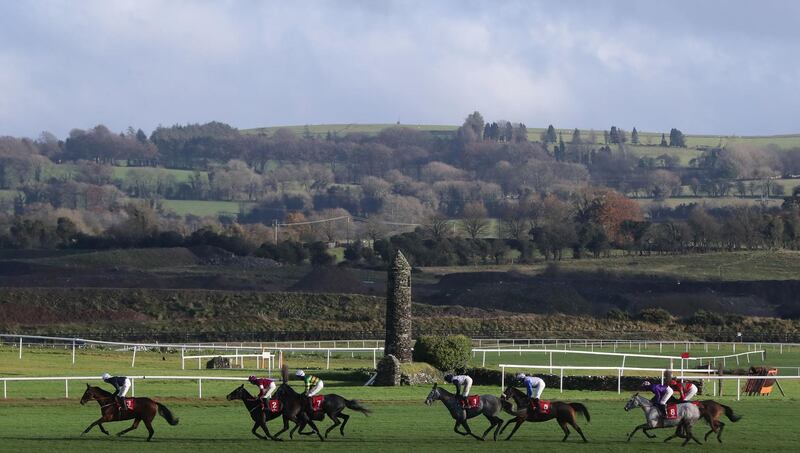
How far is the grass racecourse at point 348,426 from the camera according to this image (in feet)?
78.6

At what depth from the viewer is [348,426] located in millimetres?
27172

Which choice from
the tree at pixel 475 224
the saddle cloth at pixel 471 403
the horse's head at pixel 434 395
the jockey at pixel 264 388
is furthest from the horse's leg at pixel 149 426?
the tree at pixel 475 224

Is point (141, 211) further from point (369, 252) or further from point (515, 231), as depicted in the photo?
point (515, 231)

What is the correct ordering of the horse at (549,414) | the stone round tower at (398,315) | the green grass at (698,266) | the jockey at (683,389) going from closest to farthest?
the jockey at (683,389) < the horse at (549,414) < the stone round tower at (398,315) < the green grass at (698,266)

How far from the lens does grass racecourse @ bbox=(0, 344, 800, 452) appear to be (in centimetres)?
2397

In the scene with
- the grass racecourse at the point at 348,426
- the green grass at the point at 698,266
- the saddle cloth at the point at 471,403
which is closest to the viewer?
the grass racecourse at the point at 348,426

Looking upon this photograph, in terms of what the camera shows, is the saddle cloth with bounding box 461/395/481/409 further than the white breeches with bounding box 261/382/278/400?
Yes

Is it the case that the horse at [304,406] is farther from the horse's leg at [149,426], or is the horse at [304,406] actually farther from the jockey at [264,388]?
the horse's leg at [149,426]

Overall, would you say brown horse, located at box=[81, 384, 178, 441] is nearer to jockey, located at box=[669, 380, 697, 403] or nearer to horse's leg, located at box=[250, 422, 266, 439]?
horse's leg, located at box=[250, 422, 266, 439]

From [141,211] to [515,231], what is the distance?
39.7m

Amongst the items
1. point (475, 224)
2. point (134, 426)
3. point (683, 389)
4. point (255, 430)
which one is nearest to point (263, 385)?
point (255, 430)

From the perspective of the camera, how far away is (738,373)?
39969 millimetres

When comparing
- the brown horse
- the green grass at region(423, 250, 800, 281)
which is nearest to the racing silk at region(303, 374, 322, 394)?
the brown horse

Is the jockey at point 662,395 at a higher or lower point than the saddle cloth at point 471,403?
higher
